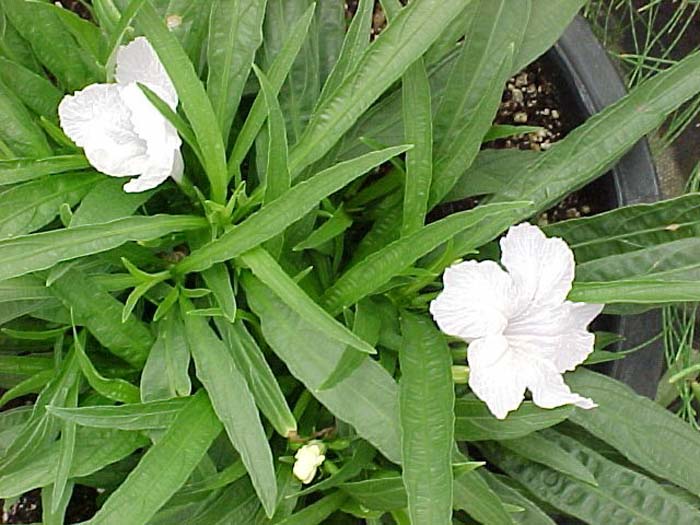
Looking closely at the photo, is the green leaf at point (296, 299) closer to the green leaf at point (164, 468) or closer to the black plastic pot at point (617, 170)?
the green leaf at point (164, 468)

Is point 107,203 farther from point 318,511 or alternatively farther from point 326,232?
point 318,511

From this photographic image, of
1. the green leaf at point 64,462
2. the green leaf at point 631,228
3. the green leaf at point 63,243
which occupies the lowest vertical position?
the green leaf at point 64,462

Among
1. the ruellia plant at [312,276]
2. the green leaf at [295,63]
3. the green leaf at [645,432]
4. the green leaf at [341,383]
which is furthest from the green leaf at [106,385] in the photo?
the green leaf at [645,432]

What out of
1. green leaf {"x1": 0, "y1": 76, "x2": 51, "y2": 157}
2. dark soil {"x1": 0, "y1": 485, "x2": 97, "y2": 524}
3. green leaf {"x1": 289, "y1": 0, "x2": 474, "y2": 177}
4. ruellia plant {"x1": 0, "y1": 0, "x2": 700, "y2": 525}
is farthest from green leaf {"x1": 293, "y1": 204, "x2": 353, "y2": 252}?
dark soil {"x1": 0, "y1": 485, "x2": 97, "y2": 524}

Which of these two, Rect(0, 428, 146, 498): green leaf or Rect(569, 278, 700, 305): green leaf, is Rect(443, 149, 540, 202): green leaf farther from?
Rect(0, 428, 146, 498): green leaf

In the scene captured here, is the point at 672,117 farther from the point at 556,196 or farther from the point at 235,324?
the point at 235,324

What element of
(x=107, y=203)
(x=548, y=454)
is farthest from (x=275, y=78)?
(x=548, y=454)
